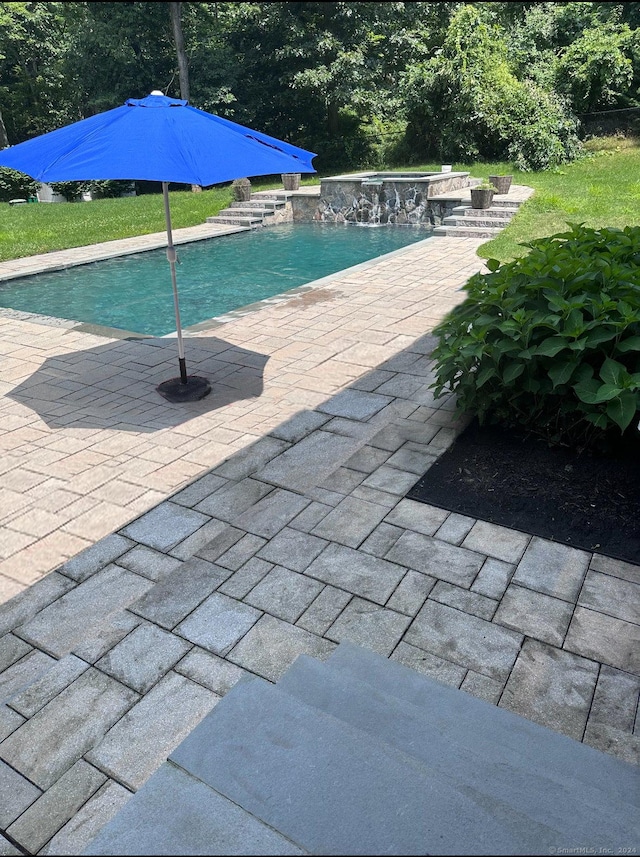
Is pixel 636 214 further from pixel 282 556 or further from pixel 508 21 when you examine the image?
pixel 508 21

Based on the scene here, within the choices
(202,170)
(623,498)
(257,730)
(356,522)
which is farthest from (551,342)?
(257,730)

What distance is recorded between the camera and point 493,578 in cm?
302

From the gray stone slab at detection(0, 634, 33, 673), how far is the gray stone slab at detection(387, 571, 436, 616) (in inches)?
64.0

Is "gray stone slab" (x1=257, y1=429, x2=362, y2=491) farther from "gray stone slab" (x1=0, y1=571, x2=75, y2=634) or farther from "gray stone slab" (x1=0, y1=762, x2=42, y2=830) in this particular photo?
"gray stone slab" (x1=0, y1=762, x2=42, y2=830)

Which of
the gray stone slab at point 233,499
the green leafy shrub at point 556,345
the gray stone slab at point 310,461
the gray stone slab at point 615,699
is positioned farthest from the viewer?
the gray stone slab at point 310,461

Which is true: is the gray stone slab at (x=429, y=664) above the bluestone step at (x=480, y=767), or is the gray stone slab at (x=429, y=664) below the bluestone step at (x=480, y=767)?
below

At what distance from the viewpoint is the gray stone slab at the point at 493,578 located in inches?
116

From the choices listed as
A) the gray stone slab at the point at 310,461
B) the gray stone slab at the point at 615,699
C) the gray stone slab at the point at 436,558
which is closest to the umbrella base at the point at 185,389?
the gray stone slab at the point at 310,461

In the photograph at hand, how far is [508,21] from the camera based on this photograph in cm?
2362

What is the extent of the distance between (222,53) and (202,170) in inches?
937

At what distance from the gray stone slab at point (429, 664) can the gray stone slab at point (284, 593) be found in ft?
1.64

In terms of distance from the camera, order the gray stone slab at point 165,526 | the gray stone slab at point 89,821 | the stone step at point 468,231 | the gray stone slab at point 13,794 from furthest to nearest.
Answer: the stone step at point 468,231, the gray stone slab at point 165,526, the gray stone slab at point 13,794, the gray stone slab at point 89,821

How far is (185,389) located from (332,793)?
4716mm

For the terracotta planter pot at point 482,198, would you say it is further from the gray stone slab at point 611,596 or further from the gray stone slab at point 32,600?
the gray stone slab at point 32,600
